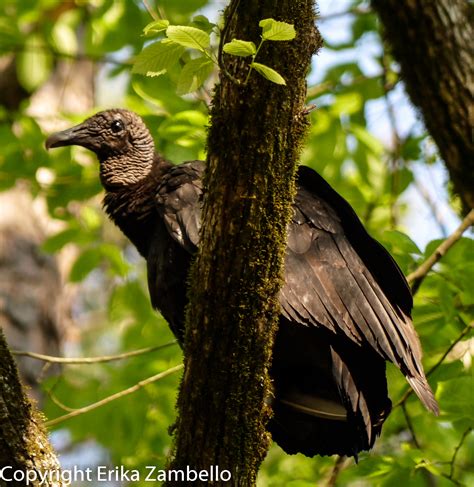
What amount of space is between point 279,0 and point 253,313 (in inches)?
38.2

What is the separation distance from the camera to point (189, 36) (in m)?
2.37

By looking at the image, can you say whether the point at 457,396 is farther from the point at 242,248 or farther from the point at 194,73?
the point at 194,73

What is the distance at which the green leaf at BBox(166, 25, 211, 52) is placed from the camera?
2.35 meters

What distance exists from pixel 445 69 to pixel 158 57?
2157 mm

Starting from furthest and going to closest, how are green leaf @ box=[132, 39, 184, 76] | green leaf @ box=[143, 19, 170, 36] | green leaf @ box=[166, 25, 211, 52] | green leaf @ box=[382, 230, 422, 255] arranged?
green leaf @ box=[382, 230, 422, 255]
green leaf @ box=[132, 39, 184, 76]
green leaf @ box=[143, 19, 170, 36]
green leaf @ box=[166, 25, 211, 52]

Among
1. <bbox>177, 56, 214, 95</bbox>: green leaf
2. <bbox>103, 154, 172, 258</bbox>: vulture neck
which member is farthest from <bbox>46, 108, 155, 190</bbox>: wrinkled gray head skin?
<bbox>177, 56, 214, 95</bbox>: green leaf

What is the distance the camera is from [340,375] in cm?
340

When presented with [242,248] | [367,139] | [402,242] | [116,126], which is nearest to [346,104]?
[367,139]

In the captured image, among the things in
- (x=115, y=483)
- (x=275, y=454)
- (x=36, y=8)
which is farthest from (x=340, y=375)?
(x=275, y=454)

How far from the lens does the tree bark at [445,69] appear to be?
427 cm

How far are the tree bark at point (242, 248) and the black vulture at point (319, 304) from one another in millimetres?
516

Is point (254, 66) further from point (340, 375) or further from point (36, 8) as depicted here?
point (36, 8)

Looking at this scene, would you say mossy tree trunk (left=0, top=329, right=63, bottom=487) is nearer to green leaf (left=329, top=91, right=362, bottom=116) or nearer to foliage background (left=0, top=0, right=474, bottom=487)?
foliage background (left=0, top=0, right=474, bottom=487)

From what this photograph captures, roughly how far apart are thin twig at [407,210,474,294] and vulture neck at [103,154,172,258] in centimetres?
131
